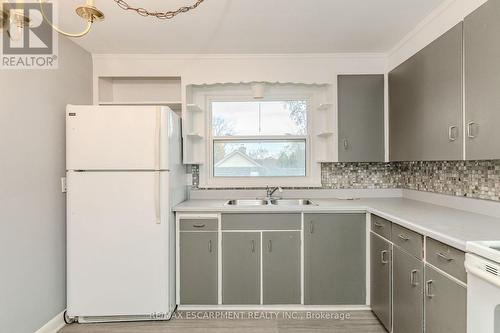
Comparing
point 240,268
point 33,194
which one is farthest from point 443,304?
point 33,194

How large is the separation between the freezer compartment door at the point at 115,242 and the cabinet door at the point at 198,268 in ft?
0.73

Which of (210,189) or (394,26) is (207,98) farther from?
(394,26)

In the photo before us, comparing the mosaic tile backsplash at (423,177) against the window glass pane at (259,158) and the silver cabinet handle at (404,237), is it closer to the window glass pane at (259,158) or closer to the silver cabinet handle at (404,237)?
the window glass pane at (259,158)

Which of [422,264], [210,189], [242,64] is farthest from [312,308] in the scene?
[242,64]

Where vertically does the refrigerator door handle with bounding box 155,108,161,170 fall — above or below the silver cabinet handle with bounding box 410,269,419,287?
above

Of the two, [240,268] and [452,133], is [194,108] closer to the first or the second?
[240,268]

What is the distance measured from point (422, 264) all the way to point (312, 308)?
3.83 ft

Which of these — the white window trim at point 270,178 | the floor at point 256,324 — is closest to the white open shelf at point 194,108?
the white window trim at point 270,178

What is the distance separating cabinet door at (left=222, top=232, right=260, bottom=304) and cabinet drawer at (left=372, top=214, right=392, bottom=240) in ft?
3.17

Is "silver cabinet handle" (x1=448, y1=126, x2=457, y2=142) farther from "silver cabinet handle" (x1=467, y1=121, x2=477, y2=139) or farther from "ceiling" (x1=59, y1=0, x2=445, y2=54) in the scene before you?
"ceiling" (x1=59, y1=0, x2=445, y2=54)

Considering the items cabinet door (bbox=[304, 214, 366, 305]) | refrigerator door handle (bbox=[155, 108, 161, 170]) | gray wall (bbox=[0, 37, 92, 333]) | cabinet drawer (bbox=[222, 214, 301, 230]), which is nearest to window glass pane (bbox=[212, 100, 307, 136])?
refrigerator door handle (bbox=[155, 108, 161, 170])

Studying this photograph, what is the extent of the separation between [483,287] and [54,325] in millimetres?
2809

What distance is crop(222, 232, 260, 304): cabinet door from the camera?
247cm

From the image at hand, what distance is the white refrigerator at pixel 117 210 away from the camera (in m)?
2.24
